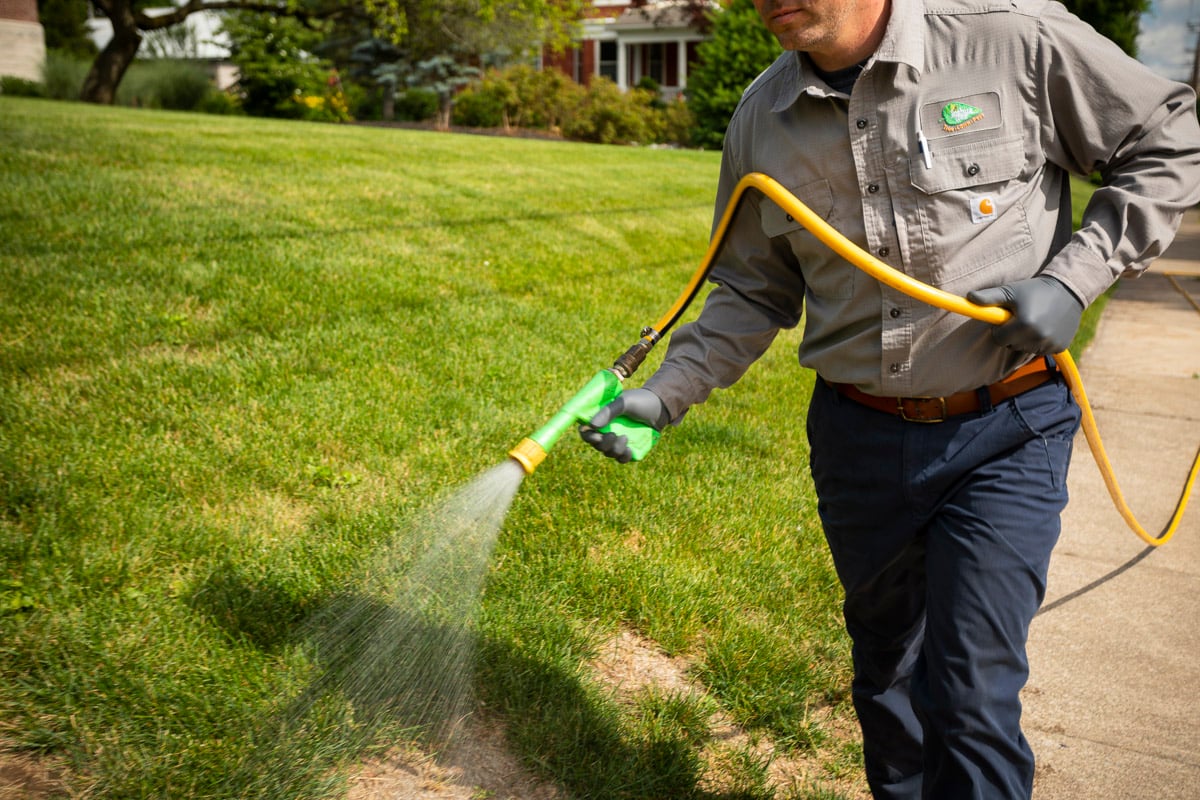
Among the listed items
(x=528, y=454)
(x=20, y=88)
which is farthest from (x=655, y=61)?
(x=528, y=454)

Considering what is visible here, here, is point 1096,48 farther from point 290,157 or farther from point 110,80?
point 110,80

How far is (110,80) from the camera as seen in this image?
22406 mm

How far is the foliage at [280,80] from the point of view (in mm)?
23734

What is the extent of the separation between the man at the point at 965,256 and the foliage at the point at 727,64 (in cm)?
2444

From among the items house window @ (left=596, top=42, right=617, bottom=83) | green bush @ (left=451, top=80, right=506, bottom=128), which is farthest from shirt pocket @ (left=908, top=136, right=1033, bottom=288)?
house window @ (left=596, top=42, right=617, bottom=83)

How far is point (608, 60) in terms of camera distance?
39.2 m

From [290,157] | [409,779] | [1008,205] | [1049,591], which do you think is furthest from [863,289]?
[290,157]

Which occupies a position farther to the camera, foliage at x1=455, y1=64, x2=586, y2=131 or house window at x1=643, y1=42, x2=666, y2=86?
house window at x1=643, y1=42, x2=666, y2=86

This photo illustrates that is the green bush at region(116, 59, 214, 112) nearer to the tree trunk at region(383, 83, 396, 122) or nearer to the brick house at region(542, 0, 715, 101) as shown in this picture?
the tree trunk at region(383, 83, 396, 122)

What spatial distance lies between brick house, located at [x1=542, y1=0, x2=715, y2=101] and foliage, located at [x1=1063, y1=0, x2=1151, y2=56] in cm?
1459

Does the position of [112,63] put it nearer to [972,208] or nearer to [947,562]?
[972,208]

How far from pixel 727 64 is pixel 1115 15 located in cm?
890

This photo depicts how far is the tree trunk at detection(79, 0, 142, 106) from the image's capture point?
874 inches

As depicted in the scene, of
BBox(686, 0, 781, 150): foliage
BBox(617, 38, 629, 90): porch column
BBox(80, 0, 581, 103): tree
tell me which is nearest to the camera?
BBox(80, 0, 581, 103): tree
